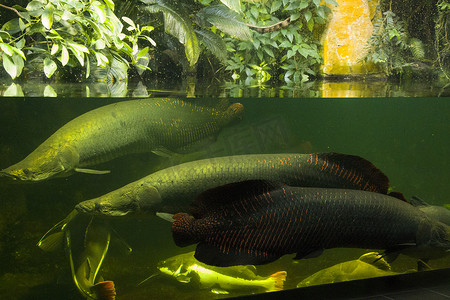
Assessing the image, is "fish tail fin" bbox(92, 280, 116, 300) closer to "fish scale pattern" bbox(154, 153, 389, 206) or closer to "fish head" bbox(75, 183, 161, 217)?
"fish head" bbox(75, 183, 161, 217)

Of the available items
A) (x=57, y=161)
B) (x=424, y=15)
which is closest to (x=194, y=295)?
(x=57, y=161)

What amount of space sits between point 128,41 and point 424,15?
6.97 feet

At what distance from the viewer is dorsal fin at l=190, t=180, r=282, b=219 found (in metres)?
2.05

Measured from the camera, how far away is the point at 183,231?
1.98 metres

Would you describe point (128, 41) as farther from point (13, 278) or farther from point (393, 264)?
point (393, 264)

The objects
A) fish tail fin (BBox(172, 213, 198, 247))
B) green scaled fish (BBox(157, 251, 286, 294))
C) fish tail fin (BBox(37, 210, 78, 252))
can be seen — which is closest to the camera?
fish tail fin (BBox(172, 213, 198, 247))

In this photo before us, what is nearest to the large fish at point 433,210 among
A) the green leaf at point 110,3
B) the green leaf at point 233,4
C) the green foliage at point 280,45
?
the green foliage at point 280,45

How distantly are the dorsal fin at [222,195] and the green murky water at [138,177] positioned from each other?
0.71 ft

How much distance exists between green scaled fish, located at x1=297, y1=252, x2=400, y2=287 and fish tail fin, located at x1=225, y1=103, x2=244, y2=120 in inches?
41.4

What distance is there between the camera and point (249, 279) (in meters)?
2.28

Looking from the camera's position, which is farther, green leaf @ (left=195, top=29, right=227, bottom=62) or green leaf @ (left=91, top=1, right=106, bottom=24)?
green leaf @ (left=195, top=29, right=227, bottom=62)

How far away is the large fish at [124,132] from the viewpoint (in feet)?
6.98

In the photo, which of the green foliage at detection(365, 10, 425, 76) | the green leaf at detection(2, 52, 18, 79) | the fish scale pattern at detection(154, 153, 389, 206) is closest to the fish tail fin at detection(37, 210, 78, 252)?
the fish scale pattern at detection(154, 153, 389, 206)

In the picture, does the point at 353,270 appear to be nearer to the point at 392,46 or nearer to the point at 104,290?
the point at 104,290
